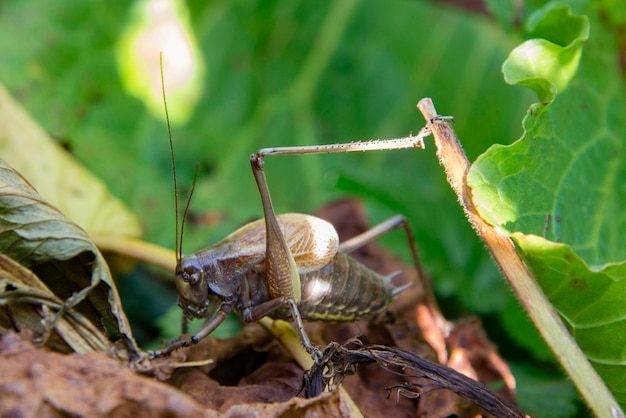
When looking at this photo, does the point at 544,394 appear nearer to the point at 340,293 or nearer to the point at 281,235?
the point at 340,293

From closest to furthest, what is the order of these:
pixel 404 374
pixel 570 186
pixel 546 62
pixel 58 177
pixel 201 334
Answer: pixel 404 374 → pixel 201 334 → pixel 546 62 → pixel 570 186 → pixel 58 177

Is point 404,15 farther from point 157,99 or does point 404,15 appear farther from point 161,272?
point 161,272

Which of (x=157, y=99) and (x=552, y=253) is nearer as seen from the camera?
(x=552, y=253)

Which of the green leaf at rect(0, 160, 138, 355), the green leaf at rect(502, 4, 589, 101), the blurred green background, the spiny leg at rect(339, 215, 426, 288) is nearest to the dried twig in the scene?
the green leaf at rect(0, 160, 138, 355)

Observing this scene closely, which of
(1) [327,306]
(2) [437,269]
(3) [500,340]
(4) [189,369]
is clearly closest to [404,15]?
(2) [437,269]

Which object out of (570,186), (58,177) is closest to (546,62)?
(570,186)

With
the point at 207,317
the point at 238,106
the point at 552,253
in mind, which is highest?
the point at 238,106

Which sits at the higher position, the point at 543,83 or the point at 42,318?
the point at 543,83
